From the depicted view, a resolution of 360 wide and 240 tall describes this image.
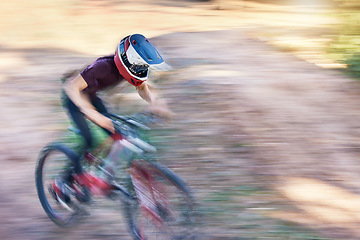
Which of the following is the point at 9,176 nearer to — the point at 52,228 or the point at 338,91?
the point at 52,228

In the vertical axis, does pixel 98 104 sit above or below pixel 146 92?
below

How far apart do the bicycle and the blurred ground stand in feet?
1.57

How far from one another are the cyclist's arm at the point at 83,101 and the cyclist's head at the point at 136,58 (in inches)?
13.9

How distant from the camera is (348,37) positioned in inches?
264

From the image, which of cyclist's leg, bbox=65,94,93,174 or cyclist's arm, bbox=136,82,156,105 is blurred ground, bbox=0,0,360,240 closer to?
cyclist's leg, bbox=65,94,93,174

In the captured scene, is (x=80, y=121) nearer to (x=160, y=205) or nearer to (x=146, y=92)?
(x=146, y=92)

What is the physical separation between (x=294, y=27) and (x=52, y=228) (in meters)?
7.38

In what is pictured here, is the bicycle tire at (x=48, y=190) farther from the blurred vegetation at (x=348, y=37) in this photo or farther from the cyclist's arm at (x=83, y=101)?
the blurred vegetation at (x=348, y=37)

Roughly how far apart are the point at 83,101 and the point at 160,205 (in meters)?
1.05

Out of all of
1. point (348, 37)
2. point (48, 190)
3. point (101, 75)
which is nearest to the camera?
point (101, 75)

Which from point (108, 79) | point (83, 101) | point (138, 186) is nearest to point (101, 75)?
point (108, 79)

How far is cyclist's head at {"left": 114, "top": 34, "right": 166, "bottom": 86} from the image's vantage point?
10.1 ft

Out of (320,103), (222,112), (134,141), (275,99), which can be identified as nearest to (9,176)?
(134,141)

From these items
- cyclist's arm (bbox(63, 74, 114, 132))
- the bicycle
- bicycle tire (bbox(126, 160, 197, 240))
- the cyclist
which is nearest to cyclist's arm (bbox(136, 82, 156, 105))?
the cyclist
